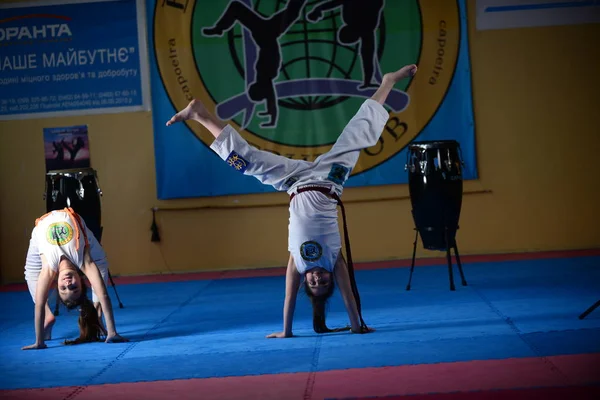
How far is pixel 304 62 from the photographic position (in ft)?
26.3

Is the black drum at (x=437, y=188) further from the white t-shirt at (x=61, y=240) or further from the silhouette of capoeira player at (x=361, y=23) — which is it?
the white t-shirt at (x=61, y=240)

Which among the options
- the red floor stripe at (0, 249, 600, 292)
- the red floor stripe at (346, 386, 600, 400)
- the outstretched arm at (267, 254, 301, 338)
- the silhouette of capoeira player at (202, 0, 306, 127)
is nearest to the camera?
the red floor stripe at (346, 386, 600, 400)

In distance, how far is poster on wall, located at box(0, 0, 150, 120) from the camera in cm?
814

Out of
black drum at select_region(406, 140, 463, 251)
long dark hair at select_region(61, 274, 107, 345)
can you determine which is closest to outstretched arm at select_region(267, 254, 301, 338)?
long dark hair at select_region(61, 274, 107, 345)

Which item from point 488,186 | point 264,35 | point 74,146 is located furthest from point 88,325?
point 488,186

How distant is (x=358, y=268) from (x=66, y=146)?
10.4 ft

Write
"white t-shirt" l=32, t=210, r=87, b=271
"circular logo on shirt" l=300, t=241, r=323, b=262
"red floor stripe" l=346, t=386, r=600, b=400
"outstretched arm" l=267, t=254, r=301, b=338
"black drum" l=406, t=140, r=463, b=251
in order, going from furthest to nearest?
"black drum" l=406, t=140, r=463, b=251 < "white t-shirt" l=32, t=210, r=87, b=271 < "outstretched arm" l=267, t=254, r=301, b=338 < "circular logo on shirt" l=300, t=241, r=323, b=262 < "red floor stripe" l=346, t=386, r=600, b=400

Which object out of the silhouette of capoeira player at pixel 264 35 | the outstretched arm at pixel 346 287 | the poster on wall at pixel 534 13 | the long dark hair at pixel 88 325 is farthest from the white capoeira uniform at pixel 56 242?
the poster on wall at pixel 534 13

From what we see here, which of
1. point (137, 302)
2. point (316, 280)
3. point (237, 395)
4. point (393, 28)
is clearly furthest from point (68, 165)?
point (237, 395)

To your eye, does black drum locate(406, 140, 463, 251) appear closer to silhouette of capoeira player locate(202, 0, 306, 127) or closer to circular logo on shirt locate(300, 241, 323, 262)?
circular logo on shirt locate(300, 241, 323, 262)

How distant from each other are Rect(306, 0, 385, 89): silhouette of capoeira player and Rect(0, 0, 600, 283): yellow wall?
38.3 inches

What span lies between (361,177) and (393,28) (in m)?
1.48

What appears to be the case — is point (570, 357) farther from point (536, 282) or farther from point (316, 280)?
point (536, 282)

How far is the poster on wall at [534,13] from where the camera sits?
7918mm
